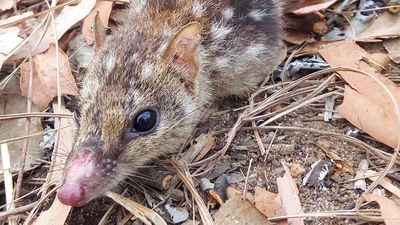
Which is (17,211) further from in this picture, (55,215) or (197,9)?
(197,9)

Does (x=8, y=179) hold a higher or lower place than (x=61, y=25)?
lower

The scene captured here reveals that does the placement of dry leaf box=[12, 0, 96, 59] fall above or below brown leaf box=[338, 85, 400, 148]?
above

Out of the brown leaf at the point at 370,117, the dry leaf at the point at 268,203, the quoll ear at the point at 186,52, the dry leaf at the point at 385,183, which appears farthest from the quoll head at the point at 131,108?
the dry leaf at the point at 385,183

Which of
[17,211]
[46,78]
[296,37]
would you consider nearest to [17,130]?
[46,78]

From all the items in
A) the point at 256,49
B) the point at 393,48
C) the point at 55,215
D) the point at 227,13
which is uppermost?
the point at 227,13

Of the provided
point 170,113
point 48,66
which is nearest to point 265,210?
point 170,113

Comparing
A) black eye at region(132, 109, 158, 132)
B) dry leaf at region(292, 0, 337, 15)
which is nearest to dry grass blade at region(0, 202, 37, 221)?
black eye at region(132, 109, 158, 132)

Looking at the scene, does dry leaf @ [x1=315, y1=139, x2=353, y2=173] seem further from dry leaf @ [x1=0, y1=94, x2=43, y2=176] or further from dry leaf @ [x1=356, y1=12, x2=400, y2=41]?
dry leaf @ [x1=0, y1=94, x2=43, y2=176]
